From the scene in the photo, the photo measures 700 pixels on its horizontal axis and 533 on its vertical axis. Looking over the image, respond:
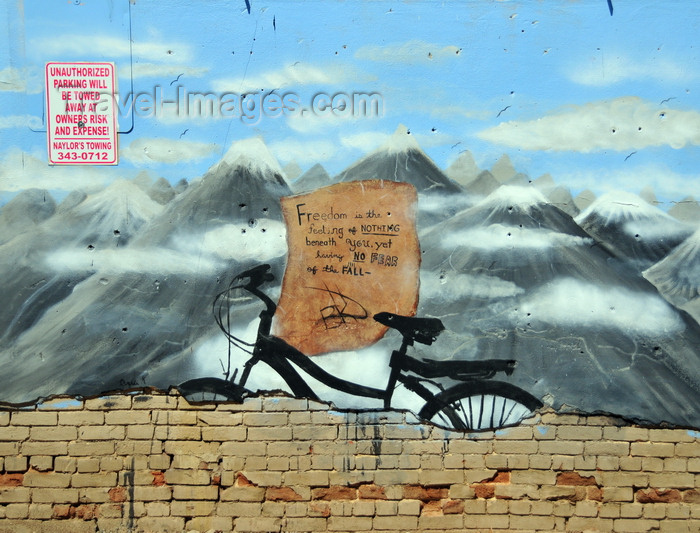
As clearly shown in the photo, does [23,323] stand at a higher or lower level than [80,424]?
higher

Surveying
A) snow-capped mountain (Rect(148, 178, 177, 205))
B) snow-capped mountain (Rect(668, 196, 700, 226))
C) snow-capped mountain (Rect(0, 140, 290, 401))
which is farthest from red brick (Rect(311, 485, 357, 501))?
snow-capped mountain (Rect(668, 196, 700, 226))

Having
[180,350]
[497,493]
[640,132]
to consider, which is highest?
[640,132]

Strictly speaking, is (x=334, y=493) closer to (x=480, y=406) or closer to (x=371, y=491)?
(x=371, y=491)

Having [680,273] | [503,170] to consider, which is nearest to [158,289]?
[503,170]

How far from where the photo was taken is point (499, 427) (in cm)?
443

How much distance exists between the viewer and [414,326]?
4.42 meters

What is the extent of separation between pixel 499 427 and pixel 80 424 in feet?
9.12

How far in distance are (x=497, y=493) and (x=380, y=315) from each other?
4.66ft

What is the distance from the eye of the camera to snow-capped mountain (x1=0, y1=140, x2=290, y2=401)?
4418 mm

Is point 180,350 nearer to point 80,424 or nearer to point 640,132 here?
point 80,424

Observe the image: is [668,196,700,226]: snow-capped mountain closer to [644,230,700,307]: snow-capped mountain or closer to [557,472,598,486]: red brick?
[644,230,700,307]: snow-capped mountain

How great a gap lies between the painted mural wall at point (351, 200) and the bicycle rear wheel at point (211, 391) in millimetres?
15

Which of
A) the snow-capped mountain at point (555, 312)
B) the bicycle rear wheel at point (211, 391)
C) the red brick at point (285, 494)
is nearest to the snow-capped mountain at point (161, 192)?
the bicycle rear wheel at point (211, 391)

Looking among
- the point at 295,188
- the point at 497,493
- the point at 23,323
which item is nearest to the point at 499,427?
the point at 497,493
